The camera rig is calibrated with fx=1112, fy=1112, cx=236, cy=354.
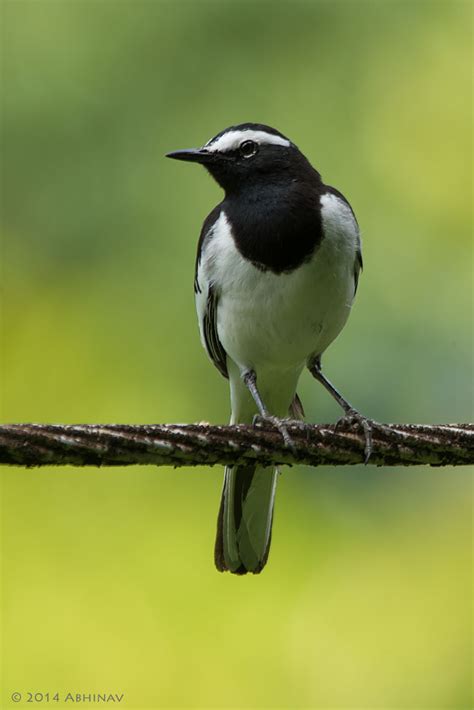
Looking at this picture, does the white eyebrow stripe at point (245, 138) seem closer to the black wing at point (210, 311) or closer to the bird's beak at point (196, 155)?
the bird's beak at point (196, 155)

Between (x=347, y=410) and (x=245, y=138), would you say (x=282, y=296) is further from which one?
(x=245, y=138)

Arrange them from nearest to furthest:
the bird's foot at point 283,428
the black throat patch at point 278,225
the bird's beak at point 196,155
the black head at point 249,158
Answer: the bird's foot at point 283,428 < the black throat patch at point 278,225 < the black head at point 249,158 < the bird's beak at point 196,155

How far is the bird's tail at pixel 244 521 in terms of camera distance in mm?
5449

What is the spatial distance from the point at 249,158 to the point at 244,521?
1779mm

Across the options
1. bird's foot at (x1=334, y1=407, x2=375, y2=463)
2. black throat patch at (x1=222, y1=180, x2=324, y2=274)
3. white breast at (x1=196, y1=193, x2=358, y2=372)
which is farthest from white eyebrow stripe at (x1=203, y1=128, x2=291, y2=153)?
bird's foot at (x1=334, y1=407, x2=375, y2=463)

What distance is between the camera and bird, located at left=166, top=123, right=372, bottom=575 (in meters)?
5.02

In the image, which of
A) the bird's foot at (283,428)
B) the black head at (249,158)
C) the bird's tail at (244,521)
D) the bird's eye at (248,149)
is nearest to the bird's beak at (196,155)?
the black head at (249,158)

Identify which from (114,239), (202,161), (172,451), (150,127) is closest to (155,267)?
(114,239)

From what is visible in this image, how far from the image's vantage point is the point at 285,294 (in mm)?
5004

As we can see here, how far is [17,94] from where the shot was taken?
23.5ft

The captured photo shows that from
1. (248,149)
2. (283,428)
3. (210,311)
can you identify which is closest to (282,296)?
(210,311)

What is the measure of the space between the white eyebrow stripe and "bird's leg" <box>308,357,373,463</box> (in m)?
1.10

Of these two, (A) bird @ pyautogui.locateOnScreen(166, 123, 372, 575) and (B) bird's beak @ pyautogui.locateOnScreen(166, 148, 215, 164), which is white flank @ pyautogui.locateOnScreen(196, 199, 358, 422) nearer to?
(A) bird @ pyautogui.locateOnScreen(166, 123, 372, 575)

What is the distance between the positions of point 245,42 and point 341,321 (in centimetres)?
271
